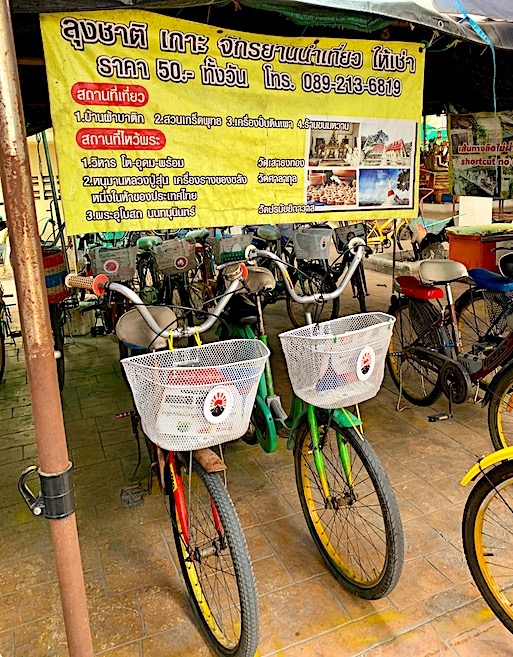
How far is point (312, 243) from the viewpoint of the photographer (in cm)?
662

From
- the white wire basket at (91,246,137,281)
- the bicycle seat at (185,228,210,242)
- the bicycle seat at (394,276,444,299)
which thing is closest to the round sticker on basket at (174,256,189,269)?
the white wire basket at (91,246,137,281)

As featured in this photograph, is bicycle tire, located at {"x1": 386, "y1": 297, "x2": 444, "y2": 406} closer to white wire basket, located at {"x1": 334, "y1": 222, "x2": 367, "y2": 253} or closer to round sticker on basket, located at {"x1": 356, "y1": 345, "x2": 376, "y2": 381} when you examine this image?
round sticker on basket, located at {"x1": 356, "y1": 345, "x2": 376, "y2": 381}

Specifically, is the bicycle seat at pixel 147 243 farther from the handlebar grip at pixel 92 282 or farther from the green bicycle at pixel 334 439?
the handlebar grip at pixel 92 282

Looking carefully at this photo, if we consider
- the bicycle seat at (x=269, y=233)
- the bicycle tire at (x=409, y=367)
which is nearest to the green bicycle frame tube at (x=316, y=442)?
the bicycle tire at (x=409, y=367)

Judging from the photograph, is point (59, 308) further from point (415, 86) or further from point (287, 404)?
point (415, 86)

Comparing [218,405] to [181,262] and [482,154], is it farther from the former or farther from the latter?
[482,154]

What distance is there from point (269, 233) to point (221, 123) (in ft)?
15.2

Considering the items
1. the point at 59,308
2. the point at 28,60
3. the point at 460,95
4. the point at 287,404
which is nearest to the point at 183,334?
the point at 28,60

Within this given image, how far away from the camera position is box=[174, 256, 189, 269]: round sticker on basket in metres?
6.06

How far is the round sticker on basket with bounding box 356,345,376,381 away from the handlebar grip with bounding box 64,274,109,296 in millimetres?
1170

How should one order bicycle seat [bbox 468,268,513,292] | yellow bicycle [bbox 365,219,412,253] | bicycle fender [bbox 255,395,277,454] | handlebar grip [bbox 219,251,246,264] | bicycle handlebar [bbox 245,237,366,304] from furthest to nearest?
yellow bicycle [bbox 365,219,412,253] → handlebar grip [bbox 219,251,246,264] → bicycle seat [bbox 468,268,513,292] → bicycle fender [bbox 255,395,277,454] → bicycle handlebar [bbox 245,237,366,304]

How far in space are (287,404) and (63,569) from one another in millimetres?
3104

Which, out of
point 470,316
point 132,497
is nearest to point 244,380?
point 132,497

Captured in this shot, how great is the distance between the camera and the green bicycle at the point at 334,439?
2.30 m
